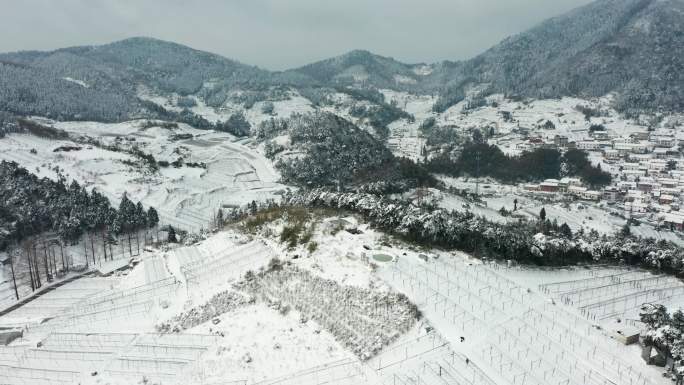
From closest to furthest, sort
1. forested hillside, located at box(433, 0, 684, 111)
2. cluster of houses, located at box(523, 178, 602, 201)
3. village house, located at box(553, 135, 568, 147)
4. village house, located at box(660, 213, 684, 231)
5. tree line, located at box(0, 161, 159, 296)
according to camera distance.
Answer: tree line, located at box(0, 161, 159, 296) → village house, located at box(660, 213, 684, 231) → cluster of houses, located at box(523, 178, 602, 201) → village house, located at box(553, 135, 568, 147) → forested hillside, located at box(433, 0, 684, 111)

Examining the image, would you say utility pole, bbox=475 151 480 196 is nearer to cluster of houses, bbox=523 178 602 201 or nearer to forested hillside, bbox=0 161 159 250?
cluster of houses, bbox=523 178 602 201

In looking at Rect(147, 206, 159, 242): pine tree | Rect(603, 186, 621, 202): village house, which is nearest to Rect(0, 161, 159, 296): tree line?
Rect(147, 206, 159, 242): pine tree

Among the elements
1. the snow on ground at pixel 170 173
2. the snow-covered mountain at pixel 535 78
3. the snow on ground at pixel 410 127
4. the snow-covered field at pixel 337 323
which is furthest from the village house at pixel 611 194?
the snow-covered mountain at pixel 535 78

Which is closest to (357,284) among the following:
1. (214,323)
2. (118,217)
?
(214,323)

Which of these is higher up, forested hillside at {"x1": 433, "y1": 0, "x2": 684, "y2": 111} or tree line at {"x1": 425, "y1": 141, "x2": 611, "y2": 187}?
forested hillside at {"x1": 433, "y1": 0, "x2": 684, "y2": 111}

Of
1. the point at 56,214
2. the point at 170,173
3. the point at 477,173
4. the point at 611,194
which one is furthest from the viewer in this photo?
the point at 477,173

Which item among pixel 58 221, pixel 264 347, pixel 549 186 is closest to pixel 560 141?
pixel 549 186

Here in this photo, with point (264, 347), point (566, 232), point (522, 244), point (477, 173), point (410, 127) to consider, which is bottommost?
point (264, 347)

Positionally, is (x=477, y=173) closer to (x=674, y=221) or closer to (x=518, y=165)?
(x=518, y=165)

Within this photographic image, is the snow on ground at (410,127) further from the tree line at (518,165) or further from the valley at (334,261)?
the valley at (334,261)
